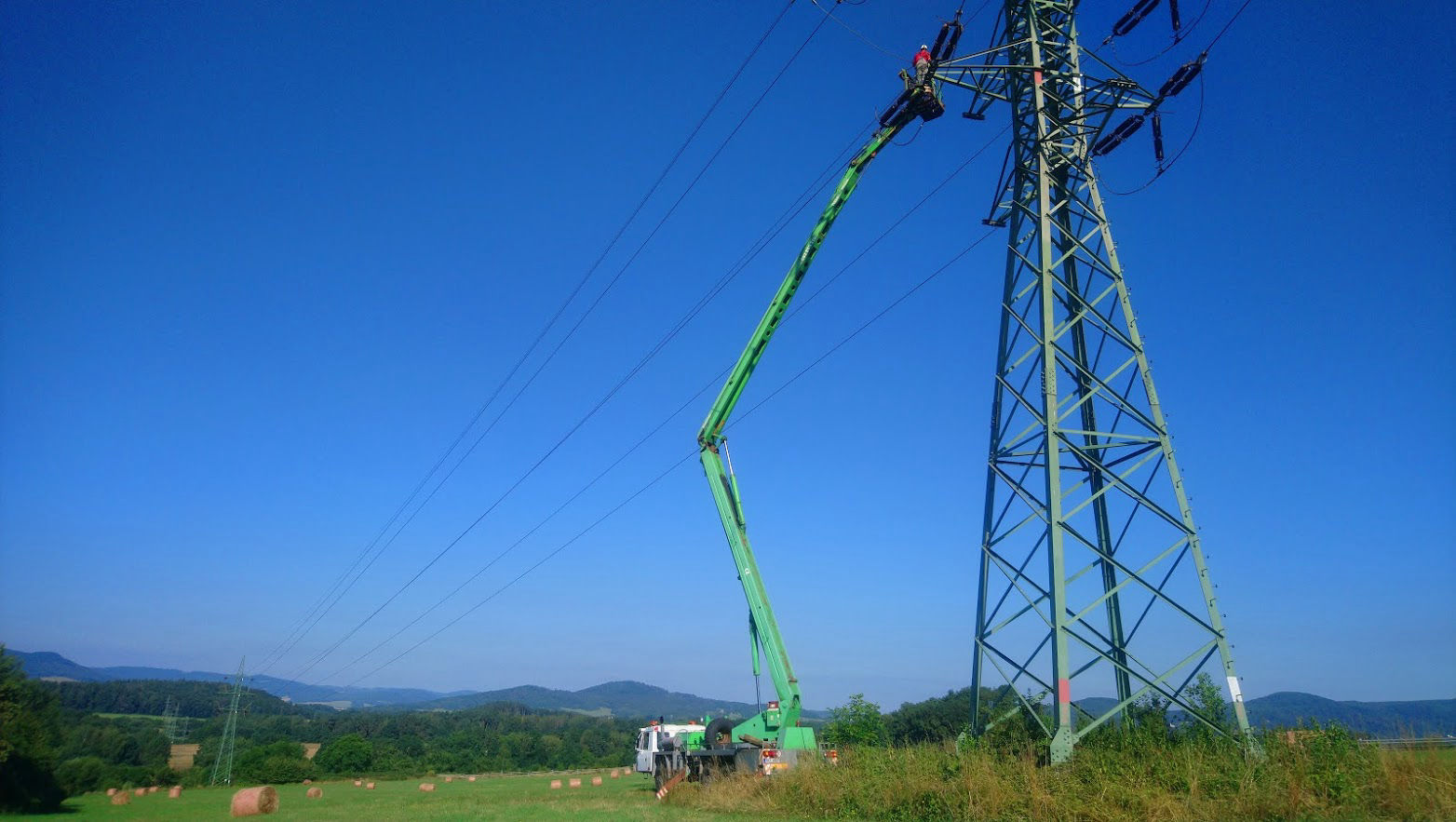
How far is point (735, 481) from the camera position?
2333 centimetres

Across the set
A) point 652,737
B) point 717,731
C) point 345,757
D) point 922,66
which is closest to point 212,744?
point 345,757

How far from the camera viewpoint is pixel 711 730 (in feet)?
76.7

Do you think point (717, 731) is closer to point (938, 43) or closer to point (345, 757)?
point (938, 43)

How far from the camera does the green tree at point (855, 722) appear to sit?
87.4 feet

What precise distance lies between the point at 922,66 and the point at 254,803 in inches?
1132

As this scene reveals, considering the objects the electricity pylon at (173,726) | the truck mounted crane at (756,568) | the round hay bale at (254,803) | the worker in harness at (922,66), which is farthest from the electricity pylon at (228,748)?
the worker in harness at (922,66)

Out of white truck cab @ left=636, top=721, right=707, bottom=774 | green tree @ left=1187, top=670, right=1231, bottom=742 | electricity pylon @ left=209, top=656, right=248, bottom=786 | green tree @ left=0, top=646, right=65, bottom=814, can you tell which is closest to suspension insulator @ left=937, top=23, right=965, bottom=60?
green tree @ left=1187, top=670, right=1231, bottom=742

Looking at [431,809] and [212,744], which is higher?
[431,809]

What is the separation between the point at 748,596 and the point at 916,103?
13.2 meters

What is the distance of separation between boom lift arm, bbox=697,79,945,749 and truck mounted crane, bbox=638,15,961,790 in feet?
0.08

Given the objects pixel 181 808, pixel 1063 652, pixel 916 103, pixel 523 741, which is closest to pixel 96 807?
pixel 181 808

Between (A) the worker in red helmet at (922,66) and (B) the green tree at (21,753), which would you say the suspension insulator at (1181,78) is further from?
(B) the green tree at (21,753)

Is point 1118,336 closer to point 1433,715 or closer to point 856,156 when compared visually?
point 1433,715

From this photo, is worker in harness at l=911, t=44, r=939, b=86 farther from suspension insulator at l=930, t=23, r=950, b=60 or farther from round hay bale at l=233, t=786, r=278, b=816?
round hay bale at l=233, t=786, r=278, b=816
